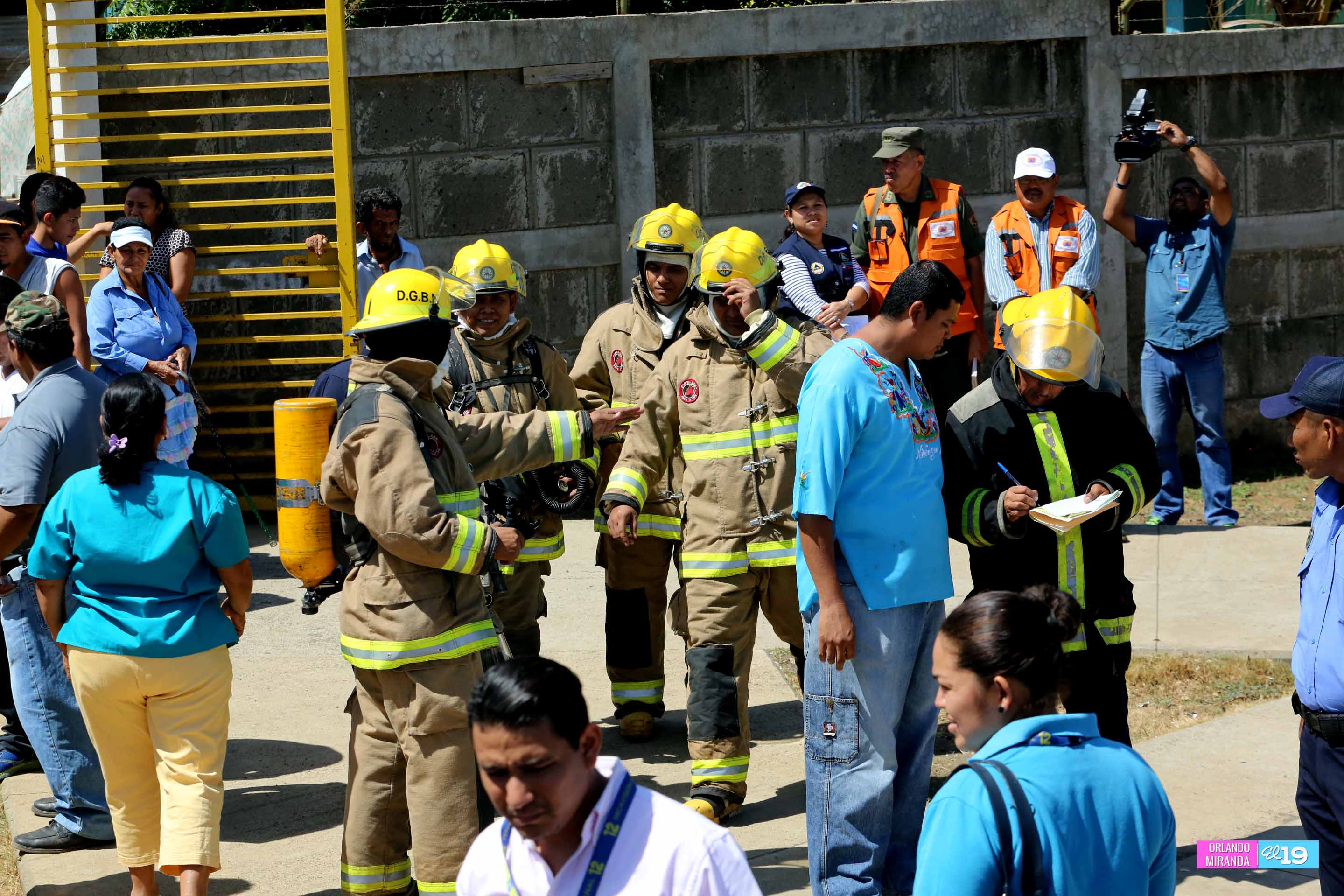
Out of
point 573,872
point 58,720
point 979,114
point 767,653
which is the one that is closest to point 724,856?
point 573,872

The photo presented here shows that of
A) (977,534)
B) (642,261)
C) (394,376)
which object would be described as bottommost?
(977,534)

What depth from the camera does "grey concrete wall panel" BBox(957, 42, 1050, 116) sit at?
33.1ft

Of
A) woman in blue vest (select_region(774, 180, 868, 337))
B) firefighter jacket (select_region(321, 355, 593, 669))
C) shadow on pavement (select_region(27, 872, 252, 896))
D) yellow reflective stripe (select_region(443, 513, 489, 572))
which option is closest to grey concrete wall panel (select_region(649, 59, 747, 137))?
woman in blue vest (select_region(774, 180, 868, 337))

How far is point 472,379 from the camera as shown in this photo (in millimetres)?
5941

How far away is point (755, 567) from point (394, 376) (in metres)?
1.71

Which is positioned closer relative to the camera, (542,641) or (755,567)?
(755,567)

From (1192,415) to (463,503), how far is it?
637cm

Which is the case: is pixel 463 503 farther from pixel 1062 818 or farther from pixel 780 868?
pixel 1062 818

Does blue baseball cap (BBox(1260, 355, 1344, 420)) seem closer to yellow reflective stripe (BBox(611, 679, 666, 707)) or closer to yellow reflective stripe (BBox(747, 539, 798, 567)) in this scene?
yellow reflective stripe (BBox(747, 539, 798, 567))

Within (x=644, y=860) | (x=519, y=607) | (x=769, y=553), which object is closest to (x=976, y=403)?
(x=769, y=553)

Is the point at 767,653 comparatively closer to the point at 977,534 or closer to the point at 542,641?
the point at 542,641

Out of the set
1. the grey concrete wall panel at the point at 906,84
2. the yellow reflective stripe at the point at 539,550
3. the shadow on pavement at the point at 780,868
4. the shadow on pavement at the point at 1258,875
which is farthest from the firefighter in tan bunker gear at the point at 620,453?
the grey concrete wall panel at the point at 906,84

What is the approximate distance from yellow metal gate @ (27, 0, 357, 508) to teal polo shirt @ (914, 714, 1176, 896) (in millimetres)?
7236

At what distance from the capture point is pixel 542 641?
7.55 metres
